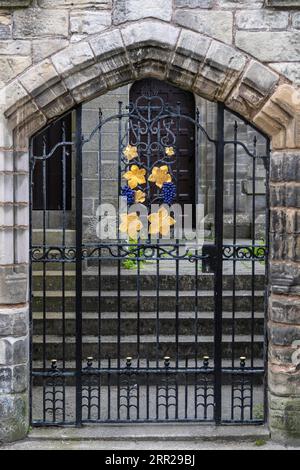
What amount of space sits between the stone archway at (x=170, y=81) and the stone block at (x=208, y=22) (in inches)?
2.2

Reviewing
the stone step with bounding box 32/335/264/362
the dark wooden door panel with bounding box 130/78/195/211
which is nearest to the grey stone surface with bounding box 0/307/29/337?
the stone step with bounding box 32/335/264/362

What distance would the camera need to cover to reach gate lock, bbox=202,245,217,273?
5457mm

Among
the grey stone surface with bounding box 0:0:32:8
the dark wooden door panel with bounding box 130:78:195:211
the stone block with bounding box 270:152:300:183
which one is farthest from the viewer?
the dark wooden door panel with bounding box 130:78:195:211

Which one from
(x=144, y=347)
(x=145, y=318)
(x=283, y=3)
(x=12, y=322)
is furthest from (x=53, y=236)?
(x=283, y=3)

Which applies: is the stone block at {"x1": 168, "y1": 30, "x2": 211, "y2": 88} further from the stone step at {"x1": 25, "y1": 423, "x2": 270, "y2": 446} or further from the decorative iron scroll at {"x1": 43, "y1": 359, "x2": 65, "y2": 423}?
the stone step at {"x1": 25, "y1": 423, "x2": 270, "y2": 446}

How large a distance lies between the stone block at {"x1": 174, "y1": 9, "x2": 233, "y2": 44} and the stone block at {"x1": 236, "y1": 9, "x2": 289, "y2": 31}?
10 centimetres

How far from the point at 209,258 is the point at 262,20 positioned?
1.88m

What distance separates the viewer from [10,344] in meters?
5.22

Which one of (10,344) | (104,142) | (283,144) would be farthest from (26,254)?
(104,142)

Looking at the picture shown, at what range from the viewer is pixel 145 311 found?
7246 mm

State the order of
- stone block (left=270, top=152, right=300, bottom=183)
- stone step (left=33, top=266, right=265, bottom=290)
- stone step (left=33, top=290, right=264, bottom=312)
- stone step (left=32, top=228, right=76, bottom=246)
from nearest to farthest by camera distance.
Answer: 1. stone block (left=270, top=152, right=300, bottom=183)
2. stone step (left=33, top=290, right=264, bottom=312)
3. stone step (left=33, top=266, right=265, bottom=290)
4. stone step (left=32, top=228, right=76, bottom=246)

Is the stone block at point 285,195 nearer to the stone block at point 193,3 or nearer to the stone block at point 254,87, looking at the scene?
the stone block at point 254,87

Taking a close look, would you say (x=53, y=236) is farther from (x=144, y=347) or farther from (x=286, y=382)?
(x=286, y=382)
